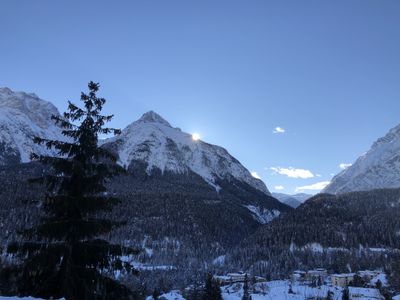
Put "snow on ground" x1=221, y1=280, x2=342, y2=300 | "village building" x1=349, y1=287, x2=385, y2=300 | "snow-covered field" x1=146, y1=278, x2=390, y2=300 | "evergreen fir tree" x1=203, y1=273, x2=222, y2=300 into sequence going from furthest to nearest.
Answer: "snow on ground" x1=221, y1=280, x2=342, y2=300, "snow-covered field" x1=146, y1=278, x2=390, y2=300, "village building" x1=349, y1=287, x2=385, y2=300, "evergreen fir tree" x1=203, y1=273, x2=222, y2=300

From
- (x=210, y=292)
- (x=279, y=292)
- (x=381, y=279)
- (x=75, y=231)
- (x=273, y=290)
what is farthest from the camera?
(x=381, y=279)

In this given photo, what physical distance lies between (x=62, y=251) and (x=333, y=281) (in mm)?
174724

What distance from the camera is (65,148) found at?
22.4m

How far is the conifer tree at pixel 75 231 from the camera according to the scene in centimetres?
2033

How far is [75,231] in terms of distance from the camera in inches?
821

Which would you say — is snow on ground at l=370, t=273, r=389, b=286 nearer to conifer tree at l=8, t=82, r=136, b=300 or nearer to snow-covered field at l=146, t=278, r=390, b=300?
snow-covered field at l=146, t=278, r=390, b=300

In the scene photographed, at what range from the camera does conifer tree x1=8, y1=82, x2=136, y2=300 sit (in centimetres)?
2033

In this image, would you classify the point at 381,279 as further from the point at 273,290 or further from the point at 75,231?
the point at 75,231

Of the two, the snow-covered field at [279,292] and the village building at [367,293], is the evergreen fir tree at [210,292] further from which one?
the village building at [367,293]

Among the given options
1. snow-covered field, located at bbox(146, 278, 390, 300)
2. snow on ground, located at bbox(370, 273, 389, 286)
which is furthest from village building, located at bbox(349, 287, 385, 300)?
snow on ground, located at bbox(370, 273, 389, 286)

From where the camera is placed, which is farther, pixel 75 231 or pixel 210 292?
pixel 210 292

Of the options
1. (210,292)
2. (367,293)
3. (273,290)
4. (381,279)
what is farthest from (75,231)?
(381,279)

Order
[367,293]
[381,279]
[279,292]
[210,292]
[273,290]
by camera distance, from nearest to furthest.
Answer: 1. [210,292]
2. [367,293]
3. [279,292]
4. [273,290]
5. [381,279]

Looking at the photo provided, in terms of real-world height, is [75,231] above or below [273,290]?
above
